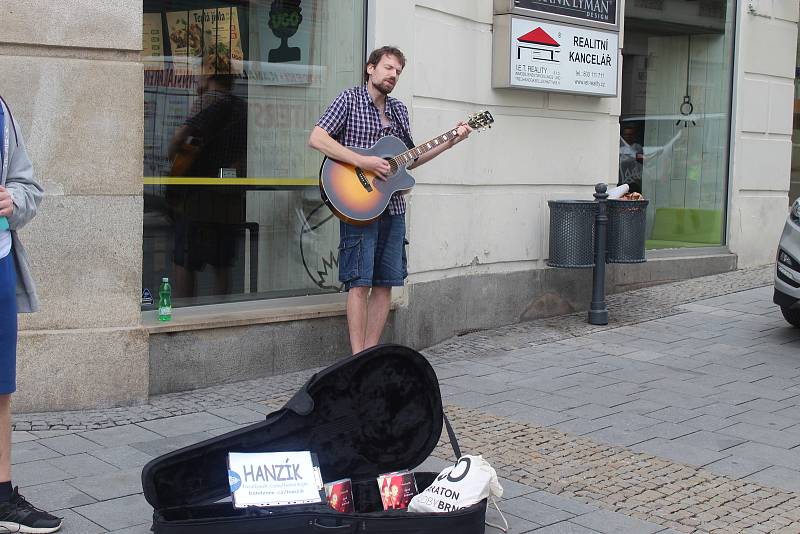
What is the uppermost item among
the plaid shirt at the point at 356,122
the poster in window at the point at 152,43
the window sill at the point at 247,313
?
the poster in window at the point at 152,43

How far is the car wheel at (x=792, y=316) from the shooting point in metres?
8.30

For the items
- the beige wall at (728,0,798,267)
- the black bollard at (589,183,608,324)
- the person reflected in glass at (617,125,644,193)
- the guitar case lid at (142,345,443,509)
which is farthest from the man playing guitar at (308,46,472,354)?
the beige wall at (728,0,798,267)

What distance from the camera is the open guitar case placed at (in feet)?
12.5

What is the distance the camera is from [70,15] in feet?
18.9

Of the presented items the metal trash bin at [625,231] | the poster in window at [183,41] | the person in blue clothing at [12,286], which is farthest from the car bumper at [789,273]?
the person in blue clothing at [12,286]

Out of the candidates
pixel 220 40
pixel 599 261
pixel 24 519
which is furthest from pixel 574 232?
pixel 24 519

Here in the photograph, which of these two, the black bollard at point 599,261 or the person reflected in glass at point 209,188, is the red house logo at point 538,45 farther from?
the person reflected in glass at point 209,188

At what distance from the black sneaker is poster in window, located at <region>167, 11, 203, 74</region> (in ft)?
11.4

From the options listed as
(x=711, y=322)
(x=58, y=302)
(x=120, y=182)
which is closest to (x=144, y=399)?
(x=58, y=302)

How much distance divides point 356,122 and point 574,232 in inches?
111

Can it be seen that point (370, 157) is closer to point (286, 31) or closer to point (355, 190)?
point (355, 190)

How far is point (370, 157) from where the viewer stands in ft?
20.3

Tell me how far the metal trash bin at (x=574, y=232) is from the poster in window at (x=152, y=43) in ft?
11.3

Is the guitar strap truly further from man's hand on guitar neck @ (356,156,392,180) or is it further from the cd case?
the cd case
